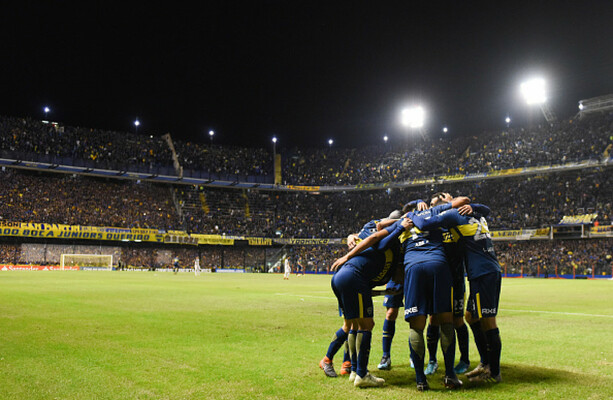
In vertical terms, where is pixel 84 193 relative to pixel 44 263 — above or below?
above

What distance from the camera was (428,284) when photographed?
6.00 meters

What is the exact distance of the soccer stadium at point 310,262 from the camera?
607 centimetres

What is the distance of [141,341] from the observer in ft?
28.1

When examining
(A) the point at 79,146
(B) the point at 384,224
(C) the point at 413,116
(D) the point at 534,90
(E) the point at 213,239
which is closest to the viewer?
(B) the point at 384,224

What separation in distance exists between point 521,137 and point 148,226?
167 ft

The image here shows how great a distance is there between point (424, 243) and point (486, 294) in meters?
1.07

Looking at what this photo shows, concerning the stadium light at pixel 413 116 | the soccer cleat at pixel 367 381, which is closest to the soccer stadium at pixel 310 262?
the soccer cleat at pixel 367 381

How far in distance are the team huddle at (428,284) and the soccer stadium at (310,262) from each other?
28 millimetres

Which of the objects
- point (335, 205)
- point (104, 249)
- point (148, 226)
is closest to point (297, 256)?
point (335, 205)

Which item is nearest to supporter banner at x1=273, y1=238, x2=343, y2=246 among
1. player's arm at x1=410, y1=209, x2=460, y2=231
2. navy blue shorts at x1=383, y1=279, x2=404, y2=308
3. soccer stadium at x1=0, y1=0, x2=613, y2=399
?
soccer stadium at x1=0, y1=0, x2=613, y2=399

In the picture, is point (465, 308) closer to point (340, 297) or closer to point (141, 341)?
point (340, 297)

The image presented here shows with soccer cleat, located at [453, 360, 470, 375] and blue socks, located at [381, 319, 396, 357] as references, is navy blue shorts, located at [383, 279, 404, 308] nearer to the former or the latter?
blue socks, located at [381, 319, 396, 357]

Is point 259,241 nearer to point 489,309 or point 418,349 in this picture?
point 489,309

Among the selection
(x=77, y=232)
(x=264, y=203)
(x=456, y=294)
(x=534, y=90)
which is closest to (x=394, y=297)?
(x=456, y=294)
